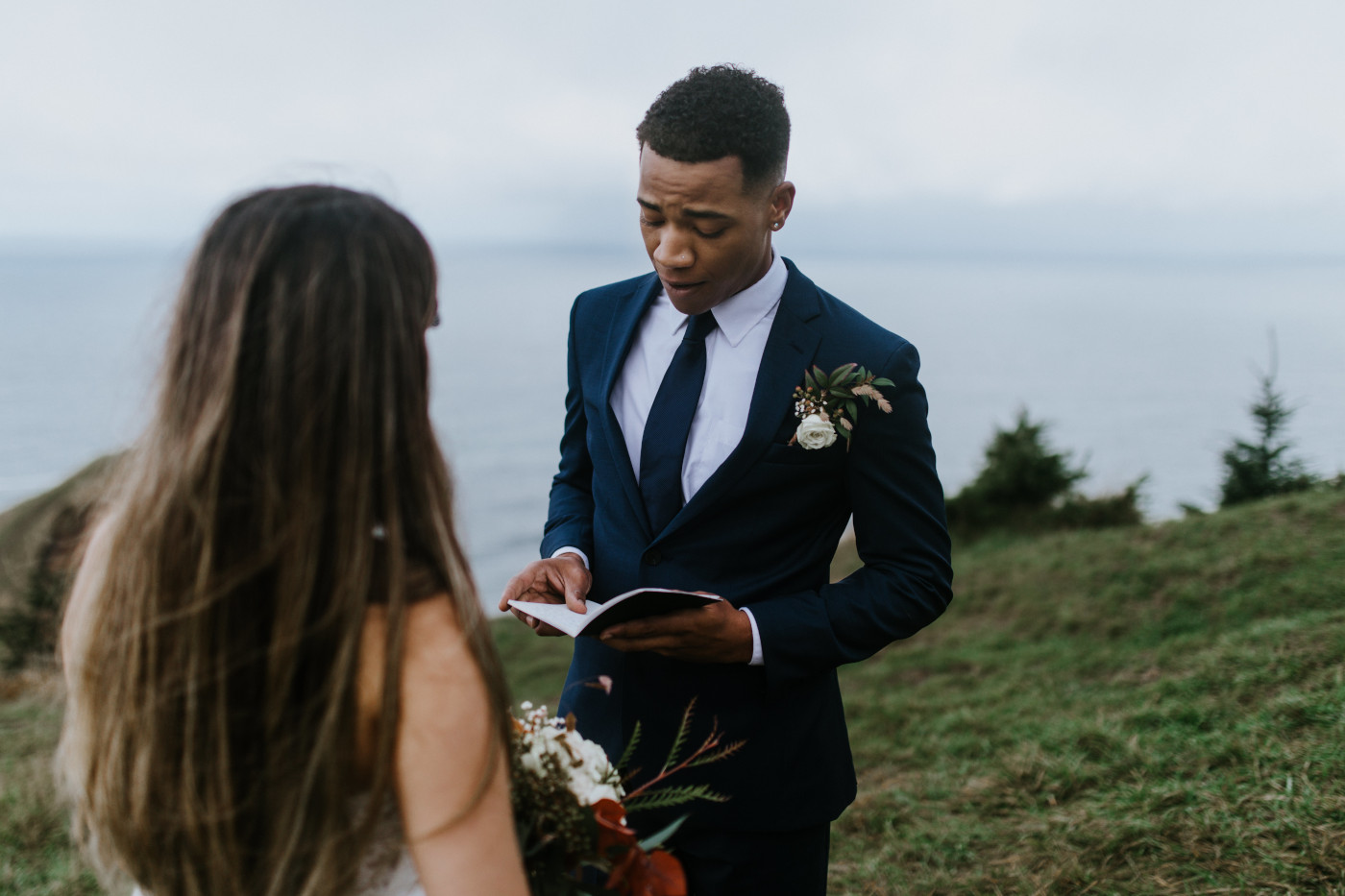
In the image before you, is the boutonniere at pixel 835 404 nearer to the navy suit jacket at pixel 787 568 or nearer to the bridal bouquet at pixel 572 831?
the navy suit jacket at pixel 787 568

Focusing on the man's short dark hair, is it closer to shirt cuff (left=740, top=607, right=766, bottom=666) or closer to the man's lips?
the man's lips

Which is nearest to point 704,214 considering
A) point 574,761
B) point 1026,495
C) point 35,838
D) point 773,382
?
point 773,382

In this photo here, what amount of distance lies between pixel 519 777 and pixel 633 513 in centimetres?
92

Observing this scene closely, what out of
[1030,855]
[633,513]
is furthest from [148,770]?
[1030,855]

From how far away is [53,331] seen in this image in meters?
125

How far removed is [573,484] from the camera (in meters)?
2.77

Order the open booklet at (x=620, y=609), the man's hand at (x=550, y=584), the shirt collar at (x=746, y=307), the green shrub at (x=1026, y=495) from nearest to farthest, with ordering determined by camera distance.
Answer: the open booklet at (x=620, y=609)
the man's hand at (x=550, y=584)
the shirt collar at (x=746, y=307)
the green shrub at (x=1026, y=495)

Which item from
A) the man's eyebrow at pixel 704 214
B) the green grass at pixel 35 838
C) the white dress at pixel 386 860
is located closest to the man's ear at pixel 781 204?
the man's eyebrow at pixel 704 214

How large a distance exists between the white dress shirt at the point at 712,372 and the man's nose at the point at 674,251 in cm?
19

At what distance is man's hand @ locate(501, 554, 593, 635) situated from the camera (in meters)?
2.25

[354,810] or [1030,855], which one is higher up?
[354,810]

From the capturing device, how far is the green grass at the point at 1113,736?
3221 mm

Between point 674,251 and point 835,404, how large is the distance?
0.54 metres

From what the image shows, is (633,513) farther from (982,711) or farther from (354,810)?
(982,711)
